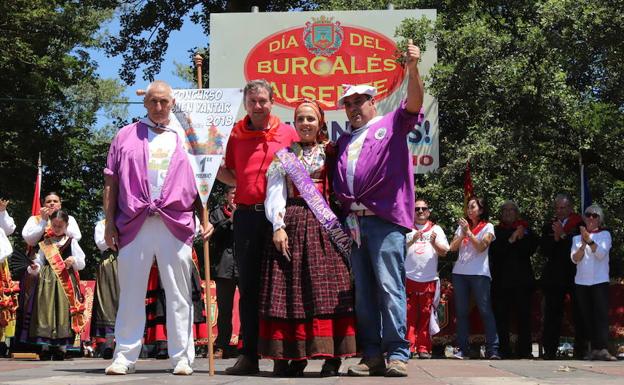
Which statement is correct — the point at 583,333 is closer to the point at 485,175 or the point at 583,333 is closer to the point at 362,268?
the point at 485,175

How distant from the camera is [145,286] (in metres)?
7.12

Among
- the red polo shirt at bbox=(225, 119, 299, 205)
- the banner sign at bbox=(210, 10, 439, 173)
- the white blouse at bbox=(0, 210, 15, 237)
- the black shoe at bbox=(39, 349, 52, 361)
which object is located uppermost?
the banner sign at bbox=(210, 10, 439, 173)

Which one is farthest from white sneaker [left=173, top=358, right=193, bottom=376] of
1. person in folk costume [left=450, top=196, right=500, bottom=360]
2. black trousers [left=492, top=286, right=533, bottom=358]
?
black trousers [left=492, top=286, right=533, bottom=358]

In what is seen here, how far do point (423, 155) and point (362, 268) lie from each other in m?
6.42

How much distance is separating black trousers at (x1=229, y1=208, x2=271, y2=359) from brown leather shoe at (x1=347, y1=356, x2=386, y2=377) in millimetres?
741

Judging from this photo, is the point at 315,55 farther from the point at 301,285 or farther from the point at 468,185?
the point at 301,285

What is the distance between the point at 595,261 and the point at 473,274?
51.4 inches

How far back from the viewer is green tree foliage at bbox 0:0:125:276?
85.3 feet

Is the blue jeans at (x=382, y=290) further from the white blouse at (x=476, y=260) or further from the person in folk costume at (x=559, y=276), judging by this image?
the person in folk costume at (x=559, y=276)

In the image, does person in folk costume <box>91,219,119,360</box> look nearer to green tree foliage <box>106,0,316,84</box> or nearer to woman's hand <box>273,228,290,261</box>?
Result: woman's hand <box>273,228,290,261</box>

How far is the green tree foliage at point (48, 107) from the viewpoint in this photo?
2600 cm

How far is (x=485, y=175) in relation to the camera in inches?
521

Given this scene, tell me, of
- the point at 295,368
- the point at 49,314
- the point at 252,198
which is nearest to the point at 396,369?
the point at 295,368

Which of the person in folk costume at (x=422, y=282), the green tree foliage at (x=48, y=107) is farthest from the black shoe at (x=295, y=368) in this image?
the green tree foliage at (x=48, y=107)
